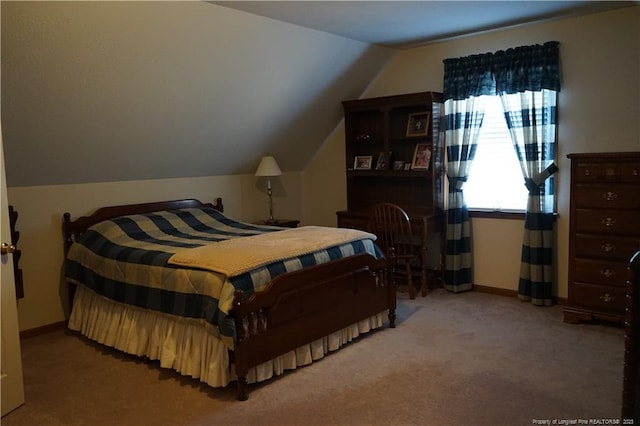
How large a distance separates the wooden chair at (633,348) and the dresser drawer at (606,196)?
2.19m

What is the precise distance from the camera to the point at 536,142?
4277 mm

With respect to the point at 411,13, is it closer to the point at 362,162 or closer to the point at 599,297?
the point at 362,162

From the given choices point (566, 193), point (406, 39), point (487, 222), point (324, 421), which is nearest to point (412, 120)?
point (406, 39)

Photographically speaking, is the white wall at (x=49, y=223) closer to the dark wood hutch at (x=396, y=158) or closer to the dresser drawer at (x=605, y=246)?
the dark wood hutch at (x=396, y=158)

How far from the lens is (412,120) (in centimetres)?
504

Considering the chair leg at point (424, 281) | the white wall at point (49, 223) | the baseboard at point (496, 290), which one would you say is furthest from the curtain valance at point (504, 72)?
the white wall at point (49, 223)

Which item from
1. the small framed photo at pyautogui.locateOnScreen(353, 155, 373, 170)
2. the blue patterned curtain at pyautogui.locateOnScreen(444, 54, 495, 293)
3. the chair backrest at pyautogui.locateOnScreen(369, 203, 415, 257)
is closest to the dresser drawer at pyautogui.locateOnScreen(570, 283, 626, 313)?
the blue patterned curtain at pyautogui.locateOnScreen(444, 54, 495, 293)

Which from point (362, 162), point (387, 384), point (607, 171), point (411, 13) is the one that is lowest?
point (387, 384)

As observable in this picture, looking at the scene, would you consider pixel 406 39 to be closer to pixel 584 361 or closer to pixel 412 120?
pixel 412 120

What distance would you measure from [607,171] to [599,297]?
2.79 feet

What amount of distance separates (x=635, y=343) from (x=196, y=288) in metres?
2.14

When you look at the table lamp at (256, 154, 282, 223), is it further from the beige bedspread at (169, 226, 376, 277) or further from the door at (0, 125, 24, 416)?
the door at (0, 125, 24, 416)

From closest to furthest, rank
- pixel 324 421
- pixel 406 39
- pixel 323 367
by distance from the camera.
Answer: pixel 324 421, pixel 323 367, pixel 406 39

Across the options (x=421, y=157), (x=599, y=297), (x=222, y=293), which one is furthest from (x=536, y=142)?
(x=222, y=293)
